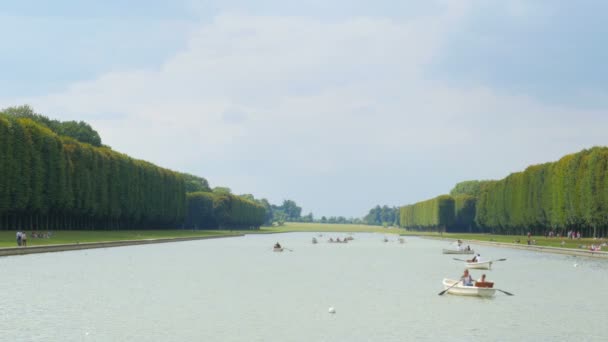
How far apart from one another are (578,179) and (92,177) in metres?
75.3

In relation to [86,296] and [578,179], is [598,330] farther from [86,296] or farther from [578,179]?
[578,179]

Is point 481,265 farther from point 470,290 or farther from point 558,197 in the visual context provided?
point 558,197

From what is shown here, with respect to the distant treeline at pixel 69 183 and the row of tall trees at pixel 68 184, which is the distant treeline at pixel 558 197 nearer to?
the distant treeline at pixel 69 183

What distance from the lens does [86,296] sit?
40938 millimetres

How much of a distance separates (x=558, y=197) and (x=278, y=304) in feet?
322

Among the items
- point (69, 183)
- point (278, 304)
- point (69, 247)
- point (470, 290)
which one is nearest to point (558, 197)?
point (69, 183)

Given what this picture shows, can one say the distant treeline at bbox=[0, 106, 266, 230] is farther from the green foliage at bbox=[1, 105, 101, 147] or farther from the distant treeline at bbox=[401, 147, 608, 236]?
the distant treeline at bbox=[401, 147, 608, 236]

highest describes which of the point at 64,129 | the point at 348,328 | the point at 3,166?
the point at 64,129

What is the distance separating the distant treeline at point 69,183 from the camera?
99.1 meters

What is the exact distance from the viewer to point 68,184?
11262 centimetres

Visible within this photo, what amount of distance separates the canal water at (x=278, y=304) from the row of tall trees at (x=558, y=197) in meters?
52.6

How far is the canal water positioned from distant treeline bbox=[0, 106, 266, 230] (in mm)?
36822

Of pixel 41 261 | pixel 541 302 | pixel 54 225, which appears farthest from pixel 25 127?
pixel 541 302

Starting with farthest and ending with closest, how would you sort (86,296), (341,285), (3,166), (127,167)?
(127,167)
(3,166)
(341,285)
(86,296)
